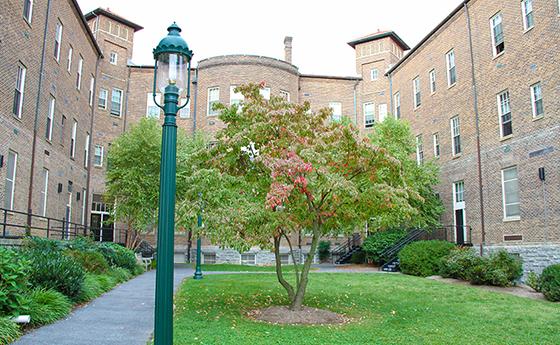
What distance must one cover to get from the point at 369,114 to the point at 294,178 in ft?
85.1

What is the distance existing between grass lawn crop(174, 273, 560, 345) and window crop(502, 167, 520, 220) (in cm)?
509

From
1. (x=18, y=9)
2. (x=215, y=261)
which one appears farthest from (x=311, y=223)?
(x=215, y=261)

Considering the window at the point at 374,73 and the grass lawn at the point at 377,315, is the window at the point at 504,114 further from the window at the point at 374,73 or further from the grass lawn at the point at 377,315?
the window at the point at 374,73

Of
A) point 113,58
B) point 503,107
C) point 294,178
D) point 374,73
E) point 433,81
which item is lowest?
point 294,178

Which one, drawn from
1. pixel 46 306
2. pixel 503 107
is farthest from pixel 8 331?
pixel 503 107

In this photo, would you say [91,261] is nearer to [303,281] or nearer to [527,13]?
[303,281]

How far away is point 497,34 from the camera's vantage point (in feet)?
66.5

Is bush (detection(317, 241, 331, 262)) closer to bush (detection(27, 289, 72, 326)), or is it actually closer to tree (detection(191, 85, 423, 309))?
A: tree (detection(191, 85, 423, 309))

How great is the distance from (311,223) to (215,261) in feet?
66.1

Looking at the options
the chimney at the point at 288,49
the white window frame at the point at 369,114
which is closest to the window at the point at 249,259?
the white window frame at the point at 369,114

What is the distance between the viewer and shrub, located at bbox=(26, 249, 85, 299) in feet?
31.6

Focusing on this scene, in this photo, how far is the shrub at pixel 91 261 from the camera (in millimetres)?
14219

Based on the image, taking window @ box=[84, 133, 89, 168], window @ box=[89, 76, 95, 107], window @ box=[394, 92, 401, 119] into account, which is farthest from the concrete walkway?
window @ box=[394, 92, 401, 119]

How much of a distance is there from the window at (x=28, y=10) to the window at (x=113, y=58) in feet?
47.9
